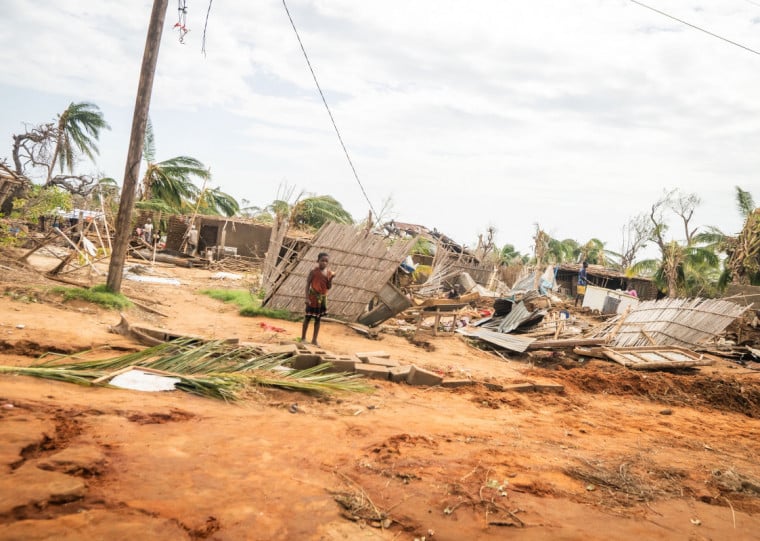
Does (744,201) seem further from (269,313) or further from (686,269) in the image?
(269,313)

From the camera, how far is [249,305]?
Answer: 394 inches

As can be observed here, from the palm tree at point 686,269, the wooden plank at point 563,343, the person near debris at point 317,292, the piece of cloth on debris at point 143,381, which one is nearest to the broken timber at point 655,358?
the wooden plank at point 563,343

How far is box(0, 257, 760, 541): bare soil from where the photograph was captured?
2.32 m

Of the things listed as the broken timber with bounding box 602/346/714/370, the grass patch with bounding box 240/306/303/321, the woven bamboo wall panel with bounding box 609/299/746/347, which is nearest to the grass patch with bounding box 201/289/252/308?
the grass patch with bounding box 240/306/303/321

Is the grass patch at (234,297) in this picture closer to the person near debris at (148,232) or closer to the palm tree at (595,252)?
the person near debris at (148,232)

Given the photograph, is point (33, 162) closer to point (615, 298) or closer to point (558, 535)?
point (615, 298)

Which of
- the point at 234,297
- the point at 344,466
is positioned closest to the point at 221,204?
the point at 234,297

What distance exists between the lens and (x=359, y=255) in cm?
1009

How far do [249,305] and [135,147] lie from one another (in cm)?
364

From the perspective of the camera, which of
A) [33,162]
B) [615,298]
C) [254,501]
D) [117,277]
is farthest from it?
[33,162]

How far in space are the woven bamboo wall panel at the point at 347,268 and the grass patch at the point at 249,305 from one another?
180mm

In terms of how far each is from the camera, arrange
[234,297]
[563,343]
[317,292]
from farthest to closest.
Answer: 1. [234,297]
2. [563,343]
3. [317,292]

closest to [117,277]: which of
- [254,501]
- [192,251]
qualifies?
[254,501]

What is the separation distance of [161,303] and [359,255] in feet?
13.1
